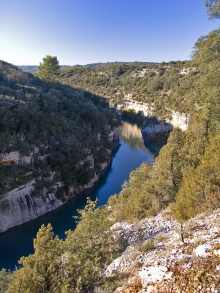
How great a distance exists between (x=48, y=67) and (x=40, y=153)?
2974 centimetres

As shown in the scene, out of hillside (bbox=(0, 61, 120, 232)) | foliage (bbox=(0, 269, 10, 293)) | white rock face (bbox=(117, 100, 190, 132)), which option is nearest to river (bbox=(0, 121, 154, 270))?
hillside (bbox=(0, 61, 120, 232))

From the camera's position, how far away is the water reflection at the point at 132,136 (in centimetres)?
5276

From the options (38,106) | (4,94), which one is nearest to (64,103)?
(38,106)

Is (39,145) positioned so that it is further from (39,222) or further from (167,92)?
(167,92)

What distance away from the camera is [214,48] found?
1230 centimetres

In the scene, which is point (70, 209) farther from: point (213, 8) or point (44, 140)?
point (213, 8)

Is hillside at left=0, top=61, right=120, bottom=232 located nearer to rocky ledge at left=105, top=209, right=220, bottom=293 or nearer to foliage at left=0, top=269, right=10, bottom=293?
foliage at left=0, top=269, right=10, bottom=293

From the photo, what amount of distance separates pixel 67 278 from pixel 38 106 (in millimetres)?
27149

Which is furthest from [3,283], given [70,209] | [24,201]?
[70,209]

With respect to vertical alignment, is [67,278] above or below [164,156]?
below

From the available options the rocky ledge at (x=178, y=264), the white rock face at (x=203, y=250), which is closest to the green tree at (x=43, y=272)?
the rocky ledge at (x=178, y=264)

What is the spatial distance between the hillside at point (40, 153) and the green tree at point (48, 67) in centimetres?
1062

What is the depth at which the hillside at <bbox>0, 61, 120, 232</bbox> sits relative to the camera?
23766mm

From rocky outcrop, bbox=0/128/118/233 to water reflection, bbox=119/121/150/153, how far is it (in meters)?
27.2
